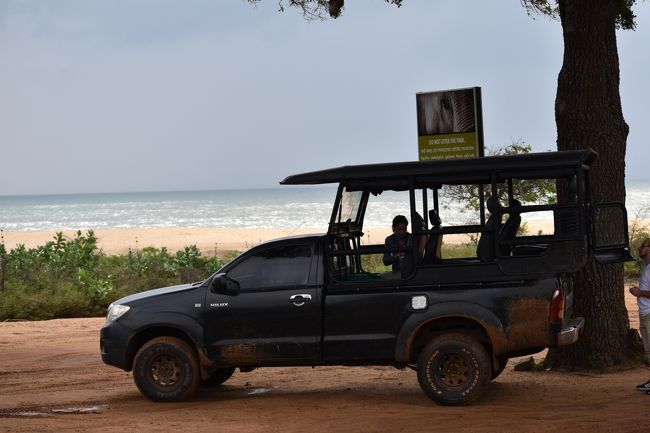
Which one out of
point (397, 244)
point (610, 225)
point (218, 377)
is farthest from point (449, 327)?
point (218, 377)

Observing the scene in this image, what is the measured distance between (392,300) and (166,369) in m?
2.60

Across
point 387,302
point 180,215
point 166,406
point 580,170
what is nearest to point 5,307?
point 166,406

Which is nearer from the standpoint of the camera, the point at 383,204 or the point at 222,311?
the point at 222,311

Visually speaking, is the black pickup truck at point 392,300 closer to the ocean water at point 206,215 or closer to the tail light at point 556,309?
the tail light at point 556,309

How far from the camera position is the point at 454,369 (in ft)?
36.3

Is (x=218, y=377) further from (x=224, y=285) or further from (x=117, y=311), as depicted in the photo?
(x=224, y=285)

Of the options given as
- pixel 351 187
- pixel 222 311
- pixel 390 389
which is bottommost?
pixel 390 389

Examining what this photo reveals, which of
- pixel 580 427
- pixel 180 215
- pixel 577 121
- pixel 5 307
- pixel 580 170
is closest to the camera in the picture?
pixel 580 427

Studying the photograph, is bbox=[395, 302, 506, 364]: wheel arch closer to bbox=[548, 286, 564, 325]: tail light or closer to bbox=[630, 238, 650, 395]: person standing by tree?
bbox=[548, 286, 564, 325]: tail light

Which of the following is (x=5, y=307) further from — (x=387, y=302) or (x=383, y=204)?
(x=383, y=204)

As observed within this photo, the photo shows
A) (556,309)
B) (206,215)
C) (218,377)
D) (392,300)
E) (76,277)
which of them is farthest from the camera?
(206,215)

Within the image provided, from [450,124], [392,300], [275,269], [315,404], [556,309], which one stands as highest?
[450,124]

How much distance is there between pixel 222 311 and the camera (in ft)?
38.3

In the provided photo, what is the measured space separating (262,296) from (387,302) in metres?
1.35
